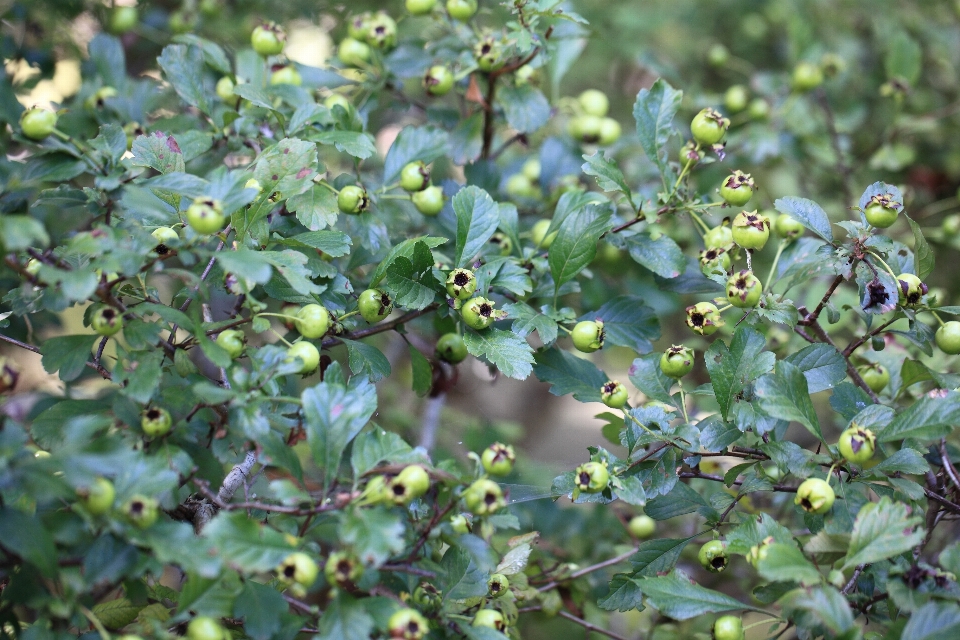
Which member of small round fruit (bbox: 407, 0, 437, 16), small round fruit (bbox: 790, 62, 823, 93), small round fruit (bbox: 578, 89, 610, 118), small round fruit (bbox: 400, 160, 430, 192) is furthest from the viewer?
small round fruit (bbox: 790, 62, 823, 93)

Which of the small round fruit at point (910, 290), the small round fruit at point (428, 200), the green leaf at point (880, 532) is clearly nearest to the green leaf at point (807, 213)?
the small round fruit at point (910, 290)

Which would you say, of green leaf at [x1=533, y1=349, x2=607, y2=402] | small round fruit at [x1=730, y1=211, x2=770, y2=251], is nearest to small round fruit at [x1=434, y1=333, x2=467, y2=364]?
green leaf at [x1=533, y1=349, x2=607, y2=402]

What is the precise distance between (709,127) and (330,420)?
799mm

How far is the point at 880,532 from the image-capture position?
33.9 inches

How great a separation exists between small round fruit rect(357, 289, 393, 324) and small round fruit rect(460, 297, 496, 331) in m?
0.13

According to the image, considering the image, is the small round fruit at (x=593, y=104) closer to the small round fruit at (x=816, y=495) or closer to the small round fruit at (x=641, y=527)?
the small round fruit at (x=641, y=527)

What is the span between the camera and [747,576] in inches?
66.8

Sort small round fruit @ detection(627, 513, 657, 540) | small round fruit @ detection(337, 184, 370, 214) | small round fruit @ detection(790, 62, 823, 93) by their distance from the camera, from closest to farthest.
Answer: small round fruit @ detection(337, 184, 370, 214)
small round fruit @ detection(627, 513, 657, 540)
small round fruit @ detection(790, 62, 823, 93)

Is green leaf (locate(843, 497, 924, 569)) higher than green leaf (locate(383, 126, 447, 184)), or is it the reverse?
green leaf (locate(383, 126, 447, 184))

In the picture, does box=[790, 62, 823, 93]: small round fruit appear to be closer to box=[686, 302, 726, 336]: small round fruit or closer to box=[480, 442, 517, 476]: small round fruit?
box=[686, 302, 726, 336]: small round fruit

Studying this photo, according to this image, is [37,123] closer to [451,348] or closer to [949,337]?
[451,348]

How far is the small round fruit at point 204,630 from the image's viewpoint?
78 cm

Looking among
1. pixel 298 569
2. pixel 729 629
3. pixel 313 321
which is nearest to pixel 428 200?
pixel 313 321

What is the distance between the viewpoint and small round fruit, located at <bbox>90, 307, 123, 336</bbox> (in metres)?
0.89
